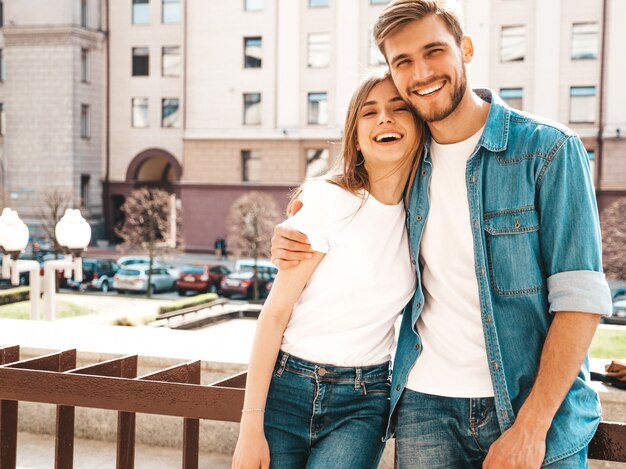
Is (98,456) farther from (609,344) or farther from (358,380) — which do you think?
(609,344)

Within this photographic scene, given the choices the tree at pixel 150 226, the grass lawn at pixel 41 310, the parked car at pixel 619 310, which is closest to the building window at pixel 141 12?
the tree at pixel 150 226

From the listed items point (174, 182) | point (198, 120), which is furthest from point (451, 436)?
point (174, 182)

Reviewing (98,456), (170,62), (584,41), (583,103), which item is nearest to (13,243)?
(98,456)

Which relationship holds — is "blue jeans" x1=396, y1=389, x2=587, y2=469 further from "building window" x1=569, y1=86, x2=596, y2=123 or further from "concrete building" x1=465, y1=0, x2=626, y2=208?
"building window" x1=569, y1=86, x2=596, y2=123

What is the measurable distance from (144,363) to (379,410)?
3.97 metres

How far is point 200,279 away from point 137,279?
95.6 inches

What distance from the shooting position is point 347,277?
2.85m

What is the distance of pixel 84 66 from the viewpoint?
146ft

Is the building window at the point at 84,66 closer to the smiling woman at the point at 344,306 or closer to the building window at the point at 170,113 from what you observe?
the building window at the point at 170,113

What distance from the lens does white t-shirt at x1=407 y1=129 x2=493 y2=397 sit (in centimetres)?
266

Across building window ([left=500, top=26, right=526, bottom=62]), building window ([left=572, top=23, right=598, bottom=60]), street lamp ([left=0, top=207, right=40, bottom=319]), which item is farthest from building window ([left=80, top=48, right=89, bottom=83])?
street lamp ([left=0, top=207, right=40, bottom=319])

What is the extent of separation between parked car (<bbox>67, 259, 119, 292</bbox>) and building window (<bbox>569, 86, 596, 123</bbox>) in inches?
863

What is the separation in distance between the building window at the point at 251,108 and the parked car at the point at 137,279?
12095 millimetres

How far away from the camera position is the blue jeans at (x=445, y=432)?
2.61 meters
